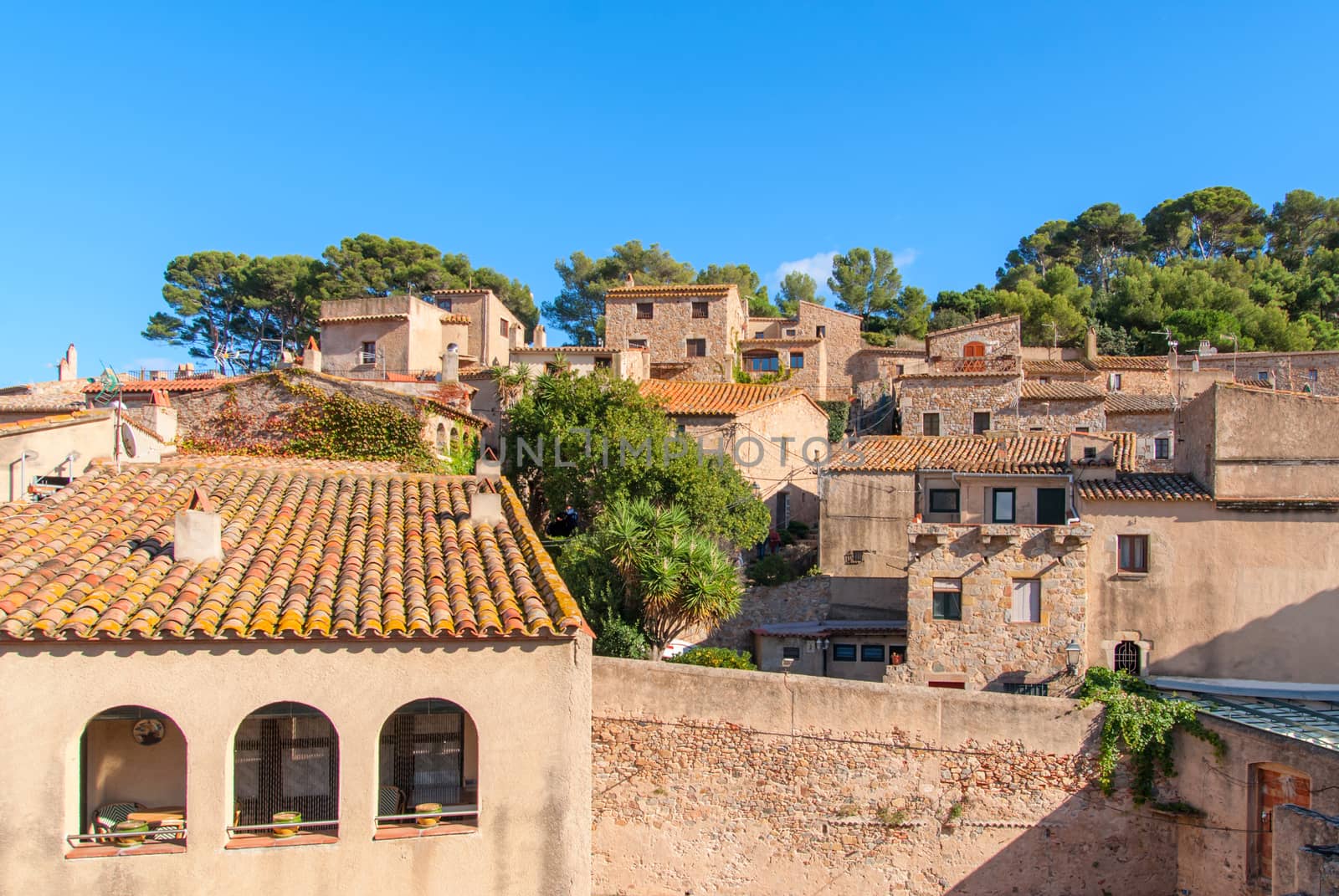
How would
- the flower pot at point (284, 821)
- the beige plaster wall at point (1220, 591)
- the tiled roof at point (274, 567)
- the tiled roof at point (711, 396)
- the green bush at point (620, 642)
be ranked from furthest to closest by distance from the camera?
the tiled roof at point (711, 396)
the beige plaster wall at point (1220, 591)
the green bush at point (620, 642)
the flower pot at point (284, 821)
the tiled roof at point (274, 567)

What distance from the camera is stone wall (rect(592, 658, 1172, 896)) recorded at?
727 inches

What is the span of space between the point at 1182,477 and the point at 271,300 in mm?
59108

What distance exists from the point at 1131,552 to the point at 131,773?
68.1 feet

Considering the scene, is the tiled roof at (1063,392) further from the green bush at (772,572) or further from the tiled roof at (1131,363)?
the green bush at (772,572)

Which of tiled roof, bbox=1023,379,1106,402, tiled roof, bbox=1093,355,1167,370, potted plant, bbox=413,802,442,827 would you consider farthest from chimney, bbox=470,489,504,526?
tiled roof, bbox=1093,355,1167,370

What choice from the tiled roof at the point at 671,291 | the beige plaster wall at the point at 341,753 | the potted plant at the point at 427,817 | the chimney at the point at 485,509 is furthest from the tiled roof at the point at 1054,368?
the potted plant at the point at 427,817

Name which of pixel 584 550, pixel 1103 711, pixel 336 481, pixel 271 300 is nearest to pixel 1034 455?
pixel 1103 711

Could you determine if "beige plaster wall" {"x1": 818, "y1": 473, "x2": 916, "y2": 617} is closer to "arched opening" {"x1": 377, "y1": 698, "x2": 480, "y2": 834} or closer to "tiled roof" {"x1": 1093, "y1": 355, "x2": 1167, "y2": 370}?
"arched opening" {"x1": 377, "y1": 698, "x2": 480, "y2": 834}

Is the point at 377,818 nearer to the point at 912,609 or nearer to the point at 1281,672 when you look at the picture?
the point at 912,609

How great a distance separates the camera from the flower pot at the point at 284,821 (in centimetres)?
1152

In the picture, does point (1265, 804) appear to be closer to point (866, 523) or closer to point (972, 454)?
point (972, 454)

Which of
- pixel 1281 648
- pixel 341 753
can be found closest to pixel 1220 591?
pixel 1281 648

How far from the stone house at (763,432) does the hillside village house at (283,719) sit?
70.9ft

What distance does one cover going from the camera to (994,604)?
77.0 feet
